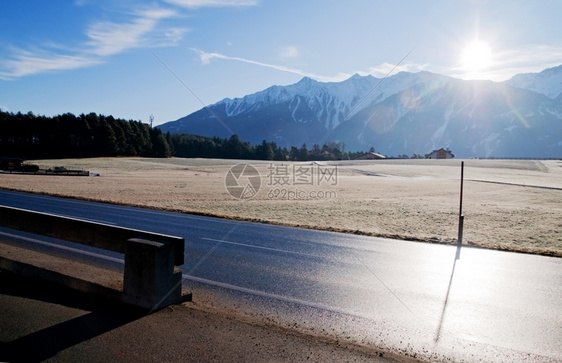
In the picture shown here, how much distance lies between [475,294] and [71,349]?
625cm

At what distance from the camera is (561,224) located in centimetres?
1703

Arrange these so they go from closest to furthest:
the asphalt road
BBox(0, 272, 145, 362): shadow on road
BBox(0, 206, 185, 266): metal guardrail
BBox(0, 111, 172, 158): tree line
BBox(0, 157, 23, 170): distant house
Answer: BBox(0, 272, 145, 362): shadow on road, the asphalt road, BBox(0, 206, 185, 266): metal guardrail, BBox(0, 157, 23, 170): distant house, BBox(0, 111, 172, 158): tree line

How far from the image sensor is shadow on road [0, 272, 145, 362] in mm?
4168

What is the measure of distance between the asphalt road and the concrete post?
1.05 metres

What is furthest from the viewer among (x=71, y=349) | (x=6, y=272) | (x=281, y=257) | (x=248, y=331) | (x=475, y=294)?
(x=281, y=257)

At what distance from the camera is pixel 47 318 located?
4.82 metres

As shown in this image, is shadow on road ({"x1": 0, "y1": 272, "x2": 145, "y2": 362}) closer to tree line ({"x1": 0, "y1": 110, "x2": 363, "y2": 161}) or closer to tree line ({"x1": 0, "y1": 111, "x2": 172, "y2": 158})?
tree line ({"x1": 0, "y1": 110, "x2": 363, "y2": 161})

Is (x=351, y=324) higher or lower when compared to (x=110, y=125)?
lower

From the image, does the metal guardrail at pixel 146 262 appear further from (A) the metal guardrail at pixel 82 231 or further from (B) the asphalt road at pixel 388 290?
→ (B) the asphalt road at pixel 388 290

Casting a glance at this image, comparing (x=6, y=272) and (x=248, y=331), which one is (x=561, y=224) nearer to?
(x=248, y=331)

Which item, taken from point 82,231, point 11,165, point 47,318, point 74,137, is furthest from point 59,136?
point 47,318

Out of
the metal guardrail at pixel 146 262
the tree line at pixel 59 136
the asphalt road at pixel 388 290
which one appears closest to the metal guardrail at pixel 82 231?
the metal guardrail at pixel 146 262

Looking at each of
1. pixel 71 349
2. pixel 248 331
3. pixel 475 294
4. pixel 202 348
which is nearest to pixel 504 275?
pixel 475 294

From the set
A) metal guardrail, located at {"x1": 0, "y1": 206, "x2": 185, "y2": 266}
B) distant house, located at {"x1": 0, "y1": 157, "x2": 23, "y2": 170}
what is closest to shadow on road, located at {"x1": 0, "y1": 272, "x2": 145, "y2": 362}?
metal guardrail, located at {"x1": 0, "y1": 206, "x2": 185, "y2": 266}
